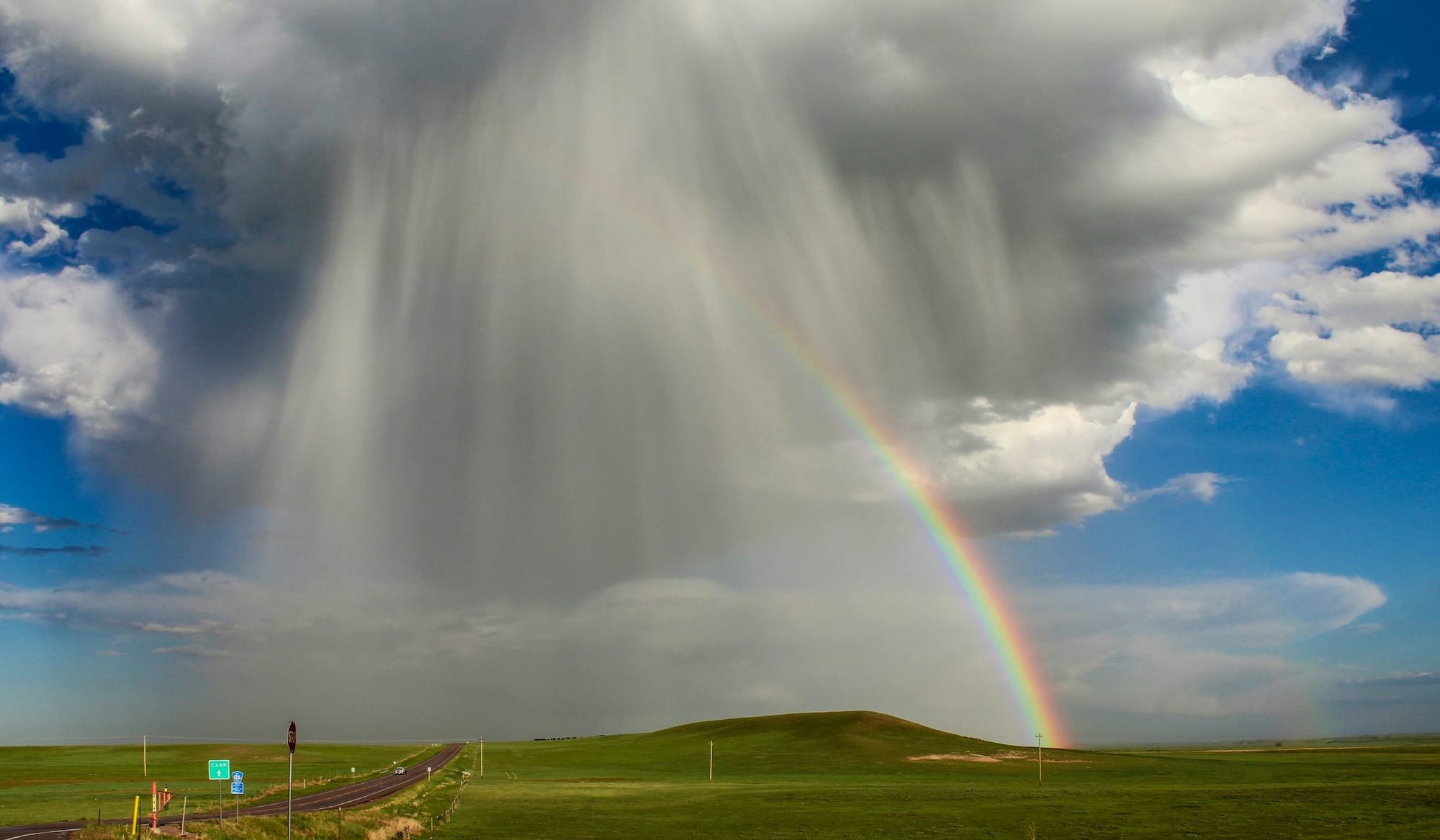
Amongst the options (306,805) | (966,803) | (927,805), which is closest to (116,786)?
(306,805)

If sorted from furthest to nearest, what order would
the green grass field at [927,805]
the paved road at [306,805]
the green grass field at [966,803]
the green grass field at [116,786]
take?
the green grass field at [116,786] < the green grass field at [966,803] < the green grass field at [927,805] < the paved road at [306,805]

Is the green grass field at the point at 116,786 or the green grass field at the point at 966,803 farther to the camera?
the green grass field at the point at 116,786

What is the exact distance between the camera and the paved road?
58938 millimetres

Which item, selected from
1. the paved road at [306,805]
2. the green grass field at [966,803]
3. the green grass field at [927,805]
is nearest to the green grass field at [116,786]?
the paved road at [306,805]

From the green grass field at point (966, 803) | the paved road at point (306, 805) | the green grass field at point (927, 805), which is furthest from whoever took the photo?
the green grass field at point (966, 803)

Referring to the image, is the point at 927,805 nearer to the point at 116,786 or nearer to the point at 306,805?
the point at 306,805

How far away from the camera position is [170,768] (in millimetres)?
198375

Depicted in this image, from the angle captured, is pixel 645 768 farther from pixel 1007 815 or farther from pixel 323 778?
pixel 1007 815

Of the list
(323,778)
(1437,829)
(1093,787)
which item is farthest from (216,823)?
(1093,787)

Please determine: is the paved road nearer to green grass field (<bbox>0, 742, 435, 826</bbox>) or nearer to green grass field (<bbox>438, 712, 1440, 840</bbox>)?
green grass field (<bbox>0, 742, 435, 826</bbox>)

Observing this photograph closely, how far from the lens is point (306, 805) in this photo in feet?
292

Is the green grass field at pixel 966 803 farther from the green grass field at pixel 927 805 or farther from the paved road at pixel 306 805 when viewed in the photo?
the paved road at pixel 306 805

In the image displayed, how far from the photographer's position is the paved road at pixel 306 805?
2320 inches

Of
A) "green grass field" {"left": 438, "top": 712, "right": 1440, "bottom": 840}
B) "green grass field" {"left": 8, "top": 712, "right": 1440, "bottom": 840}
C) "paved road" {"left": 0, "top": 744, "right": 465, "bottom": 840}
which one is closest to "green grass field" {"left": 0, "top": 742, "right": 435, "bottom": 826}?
"paved road" {"left": 0, "top": 744, "right": 465, "bottom": 840}
